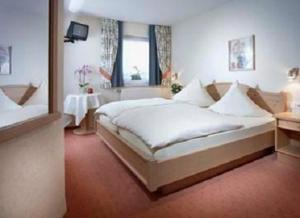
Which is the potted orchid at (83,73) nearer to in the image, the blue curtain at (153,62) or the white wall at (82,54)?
the white wall at (82,54)

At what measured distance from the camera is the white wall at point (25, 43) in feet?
3.40

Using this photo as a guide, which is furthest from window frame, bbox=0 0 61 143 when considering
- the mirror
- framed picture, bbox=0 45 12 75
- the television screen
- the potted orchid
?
the potted orchid

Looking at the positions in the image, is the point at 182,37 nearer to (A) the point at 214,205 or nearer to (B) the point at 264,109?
(B) the point at 264,109

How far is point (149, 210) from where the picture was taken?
1.87m

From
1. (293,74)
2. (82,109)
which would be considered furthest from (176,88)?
(293,74)

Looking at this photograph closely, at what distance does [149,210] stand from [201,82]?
11.6 ft

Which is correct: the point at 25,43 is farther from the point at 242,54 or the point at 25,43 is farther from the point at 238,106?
the point at 242,54

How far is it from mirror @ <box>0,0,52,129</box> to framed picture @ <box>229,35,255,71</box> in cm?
333

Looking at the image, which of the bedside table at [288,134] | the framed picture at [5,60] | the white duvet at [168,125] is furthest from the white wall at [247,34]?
the framed picture at [5,60]

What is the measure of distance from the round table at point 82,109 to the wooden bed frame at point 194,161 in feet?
3.38

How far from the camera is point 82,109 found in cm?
423

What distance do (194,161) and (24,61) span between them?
1.74 metres

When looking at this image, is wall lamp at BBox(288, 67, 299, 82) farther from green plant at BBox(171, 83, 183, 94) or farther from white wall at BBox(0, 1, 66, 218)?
white wall at BBox(0, 1, 66, 218)

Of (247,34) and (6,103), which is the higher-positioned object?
(247,34)
